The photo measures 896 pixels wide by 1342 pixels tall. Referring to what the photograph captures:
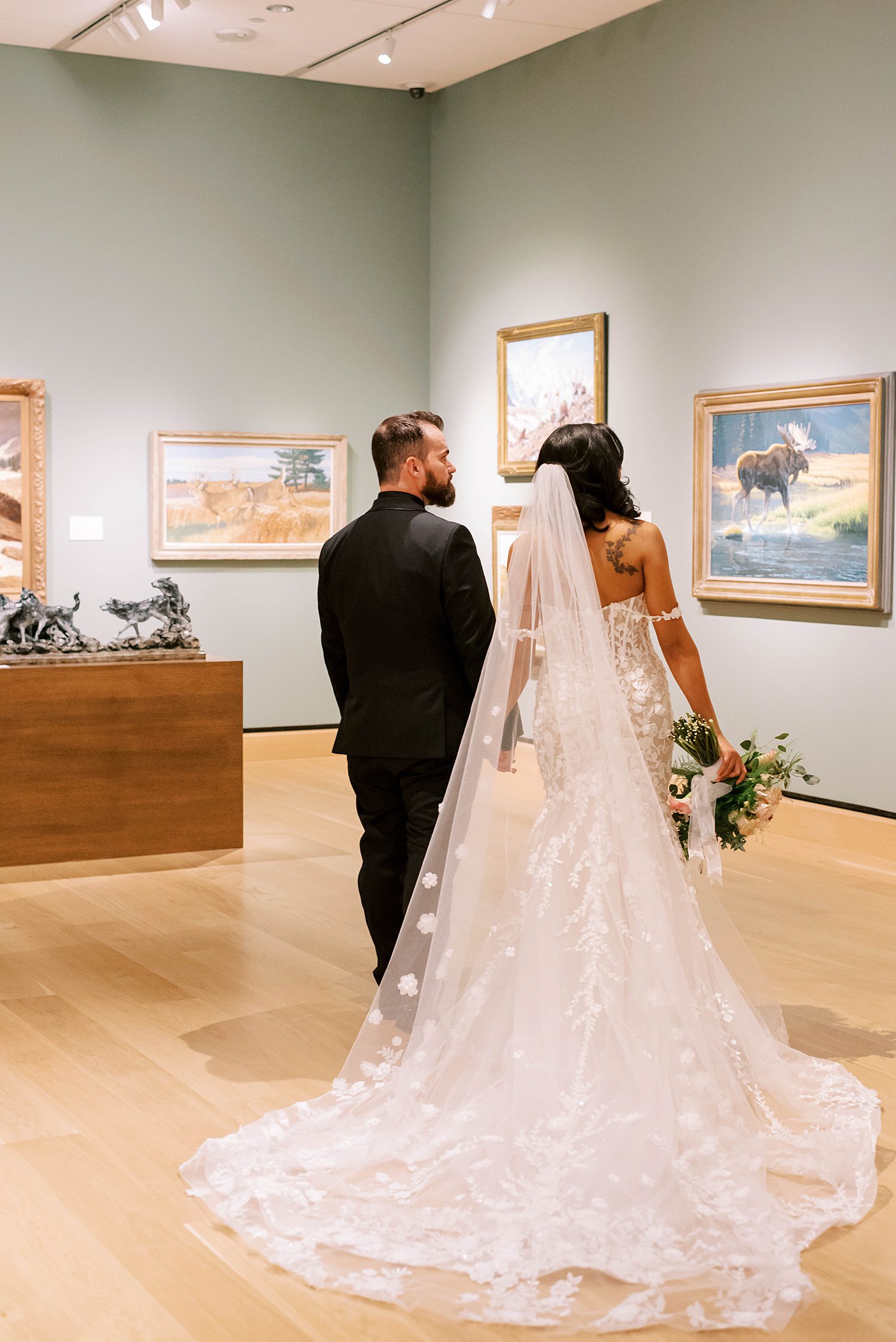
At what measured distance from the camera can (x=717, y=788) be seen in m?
4.57

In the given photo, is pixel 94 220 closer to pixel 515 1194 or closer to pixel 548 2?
pixel 548 2

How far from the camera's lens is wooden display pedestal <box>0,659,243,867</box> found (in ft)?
23.1

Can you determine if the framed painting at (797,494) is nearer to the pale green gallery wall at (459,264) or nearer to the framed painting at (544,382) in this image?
the pale green gallery wall at (459,264)

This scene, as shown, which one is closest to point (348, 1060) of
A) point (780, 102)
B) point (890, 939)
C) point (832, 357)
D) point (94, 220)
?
point (890, 939)

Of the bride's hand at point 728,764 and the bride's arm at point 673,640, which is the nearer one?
the bride's arm at point 673,640

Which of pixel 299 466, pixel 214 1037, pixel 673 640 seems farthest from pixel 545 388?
pixel 214 1037

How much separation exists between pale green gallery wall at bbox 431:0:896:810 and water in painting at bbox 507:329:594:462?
19cm

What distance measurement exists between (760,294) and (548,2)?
7.20ft

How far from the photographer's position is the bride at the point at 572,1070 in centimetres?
310

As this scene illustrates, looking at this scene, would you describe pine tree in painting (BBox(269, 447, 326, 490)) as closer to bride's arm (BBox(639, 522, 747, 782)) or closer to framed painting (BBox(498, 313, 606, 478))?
framed painting (BBox(498, 313, 606, 478))

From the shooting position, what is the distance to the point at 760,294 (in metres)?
7.94

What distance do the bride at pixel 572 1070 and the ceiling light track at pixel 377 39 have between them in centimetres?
552

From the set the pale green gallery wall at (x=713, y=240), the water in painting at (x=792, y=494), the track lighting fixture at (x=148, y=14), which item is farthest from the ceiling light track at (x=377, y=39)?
the water in painting at (x=792, y=494)

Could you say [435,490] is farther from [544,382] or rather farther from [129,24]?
[129,24]
